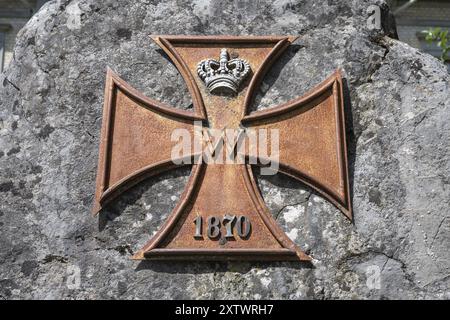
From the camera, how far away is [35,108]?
113 inches

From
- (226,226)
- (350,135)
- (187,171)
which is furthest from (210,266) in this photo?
(350,135)

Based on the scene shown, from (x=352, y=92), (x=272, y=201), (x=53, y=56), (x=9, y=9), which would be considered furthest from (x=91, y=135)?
(x=9, y=9)

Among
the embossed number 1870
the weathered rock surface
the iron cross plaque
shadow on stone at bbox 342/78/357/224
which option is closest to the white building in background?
the weathered rock surface

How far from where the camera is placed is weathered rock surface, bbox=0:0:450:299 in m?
2.57

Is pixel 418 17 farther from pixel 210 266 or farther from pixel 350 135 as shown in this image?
pixel 210 266

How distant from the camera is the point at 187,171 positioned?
2.74m

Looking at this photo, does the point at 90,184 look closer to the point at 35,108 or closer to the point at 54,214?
the point at 54,214

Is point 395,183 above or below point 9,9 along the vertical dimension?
below

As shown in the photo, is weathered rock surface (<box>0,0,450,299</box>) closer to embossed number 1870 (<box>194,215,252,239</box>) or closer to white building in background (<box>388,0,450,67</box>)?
embossed number 1870 (<box>194,215,252,239</box>)

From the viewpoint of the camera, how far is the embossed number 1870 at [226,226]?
2.60 m

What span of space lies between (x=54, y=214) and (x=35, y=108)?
44 cm

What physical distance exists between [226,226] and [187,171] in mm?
265

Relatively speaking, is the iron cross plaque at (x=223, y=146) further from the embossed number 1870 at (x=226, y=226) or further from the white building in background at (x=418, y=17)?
the white building in background at (x=418, y=17)

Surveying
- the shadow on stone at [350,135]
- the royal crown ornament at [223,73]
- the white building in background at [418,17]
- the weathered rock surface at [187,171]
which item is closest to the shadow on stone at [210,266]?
the weathered rock surface at [187,171]
